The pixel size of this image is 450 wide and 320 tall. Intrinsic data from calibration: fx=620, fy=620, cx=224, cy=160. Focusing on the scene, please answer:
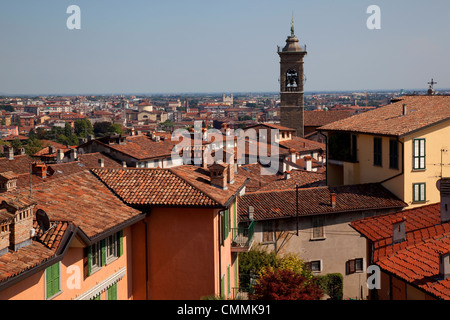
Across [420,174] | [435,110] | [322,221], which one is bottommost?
[322,221]

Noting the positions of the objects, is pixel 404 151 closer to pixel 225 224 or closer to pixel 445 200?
pixel 445 200

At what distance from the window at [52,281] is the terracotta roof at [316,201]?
10.9 metres

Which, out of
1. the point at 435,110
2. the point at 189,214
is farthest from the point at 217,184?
the point at 435,110

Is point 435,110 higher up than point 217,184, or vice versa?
point 435,110

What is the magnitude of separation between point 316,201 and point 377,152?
3.86 meters

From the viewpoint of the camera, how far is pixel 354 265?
870 inches

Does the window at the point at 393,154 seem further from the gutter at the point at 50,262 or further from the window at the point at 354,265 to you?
the gutter at the point at 50,262

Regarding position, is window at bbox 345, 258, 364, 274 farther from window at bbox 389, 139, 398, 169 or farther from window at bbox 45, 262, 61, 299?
window at bbox 45, 262, 61, 299

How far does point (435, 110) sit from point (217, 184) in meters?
13.0

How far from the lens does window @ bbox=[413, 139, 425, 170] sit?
23.1m

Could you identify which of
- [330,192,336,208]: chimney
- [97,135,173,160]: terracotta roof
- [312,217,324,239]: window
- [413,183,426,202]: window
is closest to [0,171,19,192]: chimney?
[312,217,324,239]: window

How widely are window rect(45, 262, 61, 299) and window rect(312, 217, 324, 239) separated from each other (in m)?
12.9
